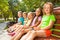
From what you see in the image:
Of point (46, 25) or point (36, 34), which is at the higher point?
point (46, 25)

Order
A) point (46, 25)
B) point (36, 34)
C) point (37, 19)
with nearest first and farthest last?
point (36, 34)
point (46, 25)
point (37, 19)

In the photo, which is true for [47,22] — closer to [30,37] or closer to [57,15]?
[57,15]

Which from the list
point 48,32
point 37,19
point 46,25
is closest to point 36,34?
point 48,32

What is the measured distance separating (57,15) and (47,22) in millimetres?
259

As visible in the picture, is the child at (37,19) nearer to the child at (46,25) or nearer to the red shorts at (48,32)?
the child at (46,25)

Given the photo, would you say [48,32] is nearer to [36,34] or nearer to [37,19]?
[36,34]

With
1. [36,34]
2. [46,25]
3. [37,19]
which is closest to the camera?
[36,34]

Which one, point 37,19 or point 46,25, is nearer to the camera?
point 46,25

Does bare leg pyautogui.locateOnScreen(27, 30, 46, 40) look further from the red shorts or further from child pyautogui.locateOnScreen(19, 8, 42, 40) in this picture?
child pyautogui.locateOnScreen(19, 8, 42, 40)

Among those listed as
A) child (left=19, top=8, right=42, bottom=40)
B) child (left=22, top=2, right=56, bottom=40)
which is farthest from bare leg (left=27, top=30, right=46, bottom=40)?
child (left=19, top=8, right=42, bottom=40)

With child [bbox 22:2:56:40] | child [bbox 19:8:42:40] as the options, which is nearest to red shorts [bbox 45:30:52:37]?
child [bbox 22:2:56:40]

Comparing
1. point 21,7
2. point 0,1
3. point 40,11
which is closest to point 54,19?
point 40,11

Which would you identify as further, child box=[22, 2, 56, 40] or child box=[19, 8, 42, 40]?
child box=[19, 8, 42, 40]

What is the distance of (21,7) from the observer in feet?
126
